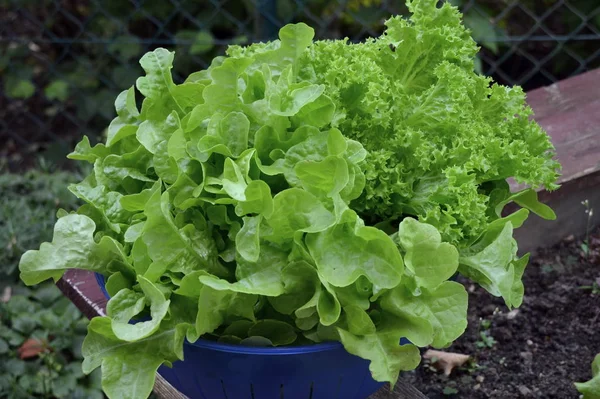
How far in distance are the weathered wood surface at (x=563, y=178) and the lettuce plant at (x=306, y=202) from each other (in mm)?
361

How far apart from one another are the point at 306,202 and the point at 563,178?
0.95 m

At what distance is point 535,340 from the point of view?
162 cm

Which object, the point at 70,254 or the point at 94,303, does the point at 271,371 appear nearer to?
the point at 70,254

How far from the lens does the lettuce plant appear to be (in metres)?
1.11

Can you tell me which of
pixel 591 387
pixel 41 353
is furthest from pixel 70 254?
pixel 41 353

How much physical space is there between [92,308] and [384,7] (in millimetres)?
2019

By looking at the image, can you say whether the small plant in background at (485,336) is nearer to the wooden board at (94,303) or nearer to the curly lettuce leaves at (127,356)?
the wooden board at (94,303)

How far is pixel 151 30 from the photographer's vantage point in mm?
3779

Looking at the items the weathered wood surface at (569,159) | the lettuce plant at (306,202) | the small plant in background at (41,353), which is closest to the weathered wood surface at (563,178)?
the weathered wood surface at (569,159)

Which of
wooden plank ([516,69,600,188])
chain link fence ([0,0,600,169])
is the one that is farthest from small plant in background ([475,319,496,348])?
chain link fence ([0,0,600,169])

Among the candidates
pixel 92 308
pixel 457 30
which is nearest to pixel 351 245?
pixel 457 30

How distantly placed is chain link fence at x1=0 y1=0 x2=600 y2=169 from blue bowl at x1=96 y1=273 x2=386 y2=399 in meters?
2.14

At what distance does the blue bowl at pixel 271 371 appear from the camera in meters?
1.13

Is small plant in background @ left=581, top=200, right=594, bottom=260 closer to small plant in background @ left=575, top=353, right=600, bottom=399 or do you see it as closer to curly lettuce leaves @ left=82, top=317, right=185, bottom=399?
small plant in background @ left=575, top=353, right=600, bottom=399
